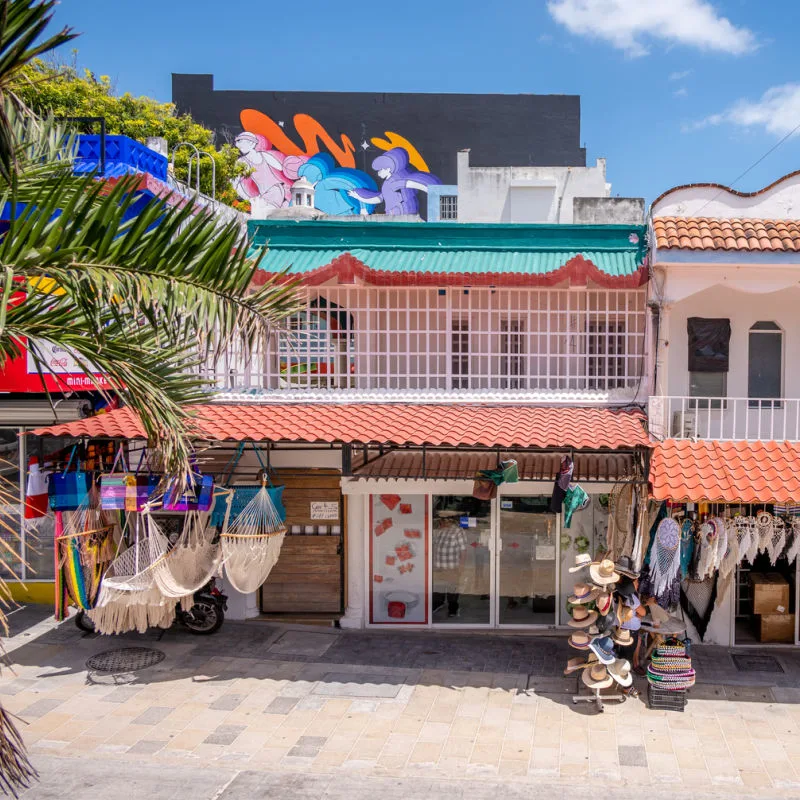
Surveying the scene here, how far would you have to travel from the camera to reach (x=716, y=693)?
32.4ft

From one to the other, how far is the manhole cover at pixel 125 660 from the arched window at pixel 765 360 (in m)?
9.16

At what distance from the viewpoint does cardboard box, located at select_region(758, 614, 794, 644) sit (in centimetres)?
1143

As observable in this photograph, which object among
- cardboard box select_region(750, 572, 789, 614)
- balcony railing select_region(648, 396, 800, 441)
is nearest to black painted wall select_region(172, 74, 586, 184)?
balcony railing select_region(648, 396, 800, 441)

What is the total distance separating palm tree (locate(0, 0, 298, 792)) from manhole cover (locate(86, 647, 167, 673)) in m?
5.68

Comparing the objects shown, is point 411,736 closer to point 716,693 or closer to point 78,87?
point 716,693

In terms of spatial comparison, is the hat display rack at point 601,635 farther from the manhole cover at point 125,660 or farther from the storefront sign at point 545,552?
the manhole cover at point 125,660

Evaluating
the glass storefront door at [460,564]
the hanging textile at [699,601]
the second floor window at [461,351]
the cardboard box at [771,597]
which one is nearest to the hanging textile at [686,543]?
the hanging textile at [699,601]

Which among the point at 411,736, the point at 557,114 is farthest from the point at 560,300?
the point at 557,114

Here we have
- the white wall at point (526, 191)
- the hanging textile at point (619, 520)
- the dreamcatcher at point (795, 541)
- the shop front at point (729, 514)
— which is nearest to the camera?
the shop front at point (729, 514)

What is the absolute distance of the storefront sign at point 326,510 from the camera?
12258 mm

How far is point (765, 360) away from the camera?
38.8ft

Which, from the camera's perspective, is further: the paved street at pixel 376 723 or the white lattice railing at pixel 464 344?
the white lattice railing at pixel 464 344

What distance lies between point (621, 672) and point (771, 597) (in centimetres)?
318

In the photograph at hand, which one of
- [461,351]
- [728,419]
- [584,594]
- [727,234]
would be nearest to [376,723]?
[584,594]
